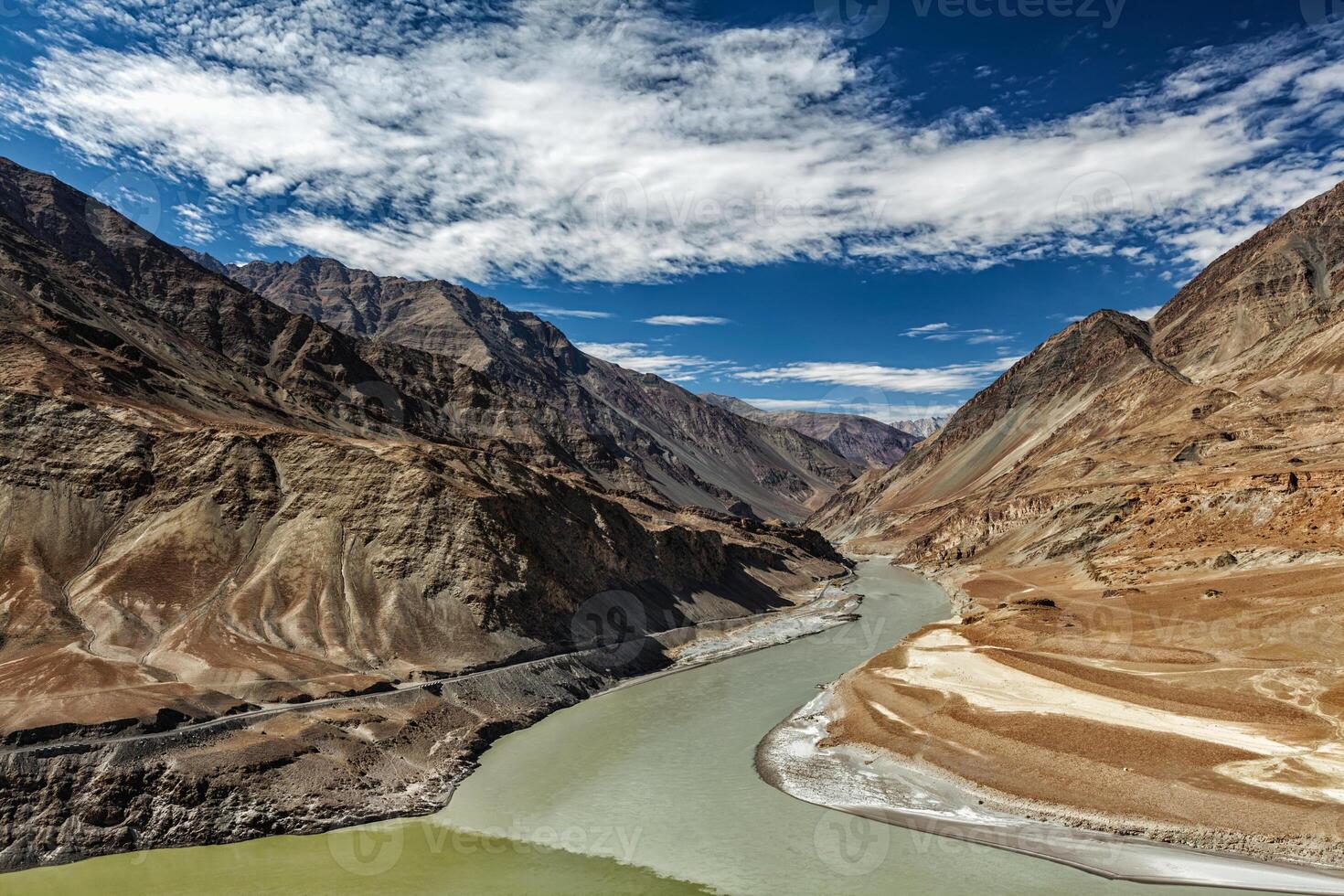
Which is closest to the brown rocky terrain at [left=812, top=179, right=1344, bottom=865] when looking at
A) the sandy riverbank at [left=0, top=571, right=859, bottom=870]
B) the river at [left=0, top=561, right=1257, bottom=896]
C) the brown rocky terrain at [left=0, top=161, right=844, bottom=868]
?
the river at [left=0, top=561, right=1257, bottom=896]

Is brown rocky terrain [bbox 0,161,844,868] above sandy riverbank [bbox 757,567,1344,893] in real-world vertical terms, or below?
above

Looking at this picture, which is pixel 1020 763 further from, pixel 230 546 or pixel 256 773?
pixel 230 546

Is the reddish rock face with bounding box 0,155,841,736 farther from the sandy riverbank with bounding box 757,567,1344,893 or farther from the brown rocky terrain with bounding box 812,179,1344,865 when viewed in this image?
the brown rocky terrain with bounding box 812,179,1344,865

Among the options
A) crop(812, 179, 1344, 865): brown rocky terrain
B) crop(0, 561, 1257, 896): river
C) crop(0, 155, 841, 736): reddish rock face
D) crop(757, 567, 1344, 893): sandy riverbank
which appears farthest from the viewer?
crop(0, 155, 841, 736): reddish rock face

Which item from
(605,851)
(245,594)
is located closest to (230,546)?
(245,594)

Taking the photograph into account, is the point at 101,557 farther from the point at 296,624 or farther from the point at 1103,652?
the point at 1103,652

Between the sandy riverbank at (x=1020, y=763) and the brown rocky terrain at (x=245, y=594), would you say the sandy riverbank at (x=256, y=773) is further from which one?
the sandy riverbank at (x=1020, y=763)

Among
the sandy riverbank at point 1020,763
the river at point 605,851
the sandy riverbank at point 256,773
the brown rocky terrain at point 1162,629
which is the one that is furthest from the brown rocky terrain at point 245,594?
the brown rocky terrain at point 1162,629

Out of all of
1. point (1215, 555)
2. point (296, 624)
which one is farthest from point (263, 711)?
point (1215, 555)
